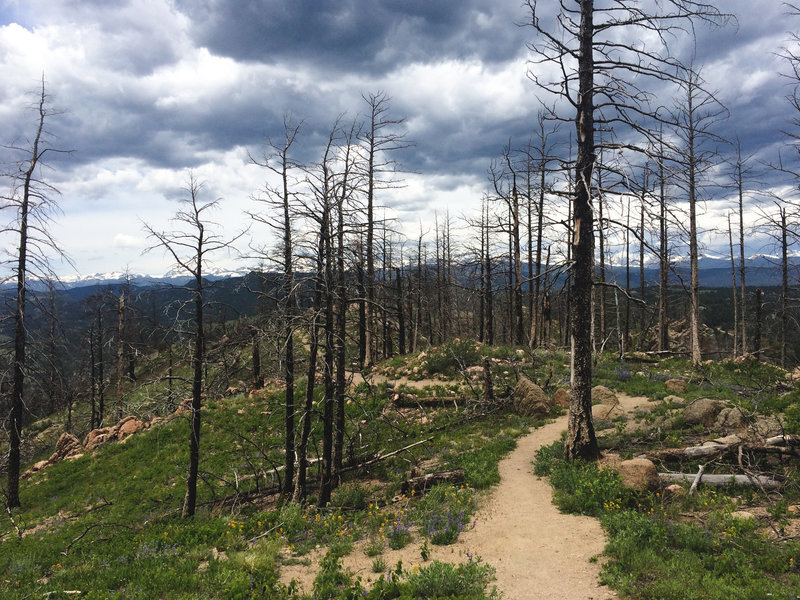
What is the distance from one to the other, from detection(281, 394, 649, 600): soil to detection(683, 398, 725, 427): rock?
4.86 m

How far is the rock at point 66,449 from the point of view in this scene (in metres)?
20.7

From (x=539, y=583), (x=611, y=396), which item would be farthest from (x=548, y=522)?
(x=611, y=396)

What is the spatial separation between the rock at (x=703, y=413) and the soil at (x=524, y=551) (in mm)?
4858

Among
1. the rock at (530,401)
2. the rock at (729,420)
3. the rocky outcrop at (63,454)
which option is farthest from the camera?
the rocky outcrop at (63,454)

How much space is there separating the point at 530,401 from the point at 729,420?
19.9ft

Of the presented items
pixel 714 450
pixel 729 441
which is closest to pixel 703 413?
pixel 729 441

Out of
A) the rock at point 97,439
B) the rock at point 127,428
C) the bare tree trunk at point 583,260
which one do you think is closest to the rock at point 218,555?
the bare tree trunk at point 583,260

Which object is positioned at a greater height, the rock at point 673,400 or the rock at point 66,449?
the rock at point 673,400

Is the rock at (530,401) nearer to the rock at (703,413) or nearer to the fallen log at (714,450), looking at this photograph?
the rock at (703,413)

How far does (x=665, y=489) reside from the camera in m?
7.44

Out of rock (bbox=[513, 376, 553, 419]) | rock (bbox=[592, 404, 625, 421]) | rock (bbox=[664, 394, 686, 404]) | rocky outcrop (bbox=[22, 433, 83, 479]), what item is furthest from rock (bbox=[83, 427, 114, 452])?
rock (bbox=[664, 394, 686, 404])

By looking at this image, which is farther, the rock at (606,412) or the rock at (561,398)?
the rock at (561,398)

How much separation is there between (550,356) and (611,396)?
9.13m

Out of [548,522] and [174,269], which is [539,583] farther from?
[174,269]
